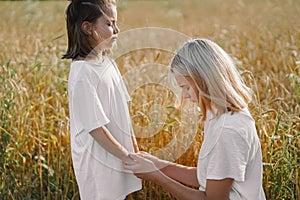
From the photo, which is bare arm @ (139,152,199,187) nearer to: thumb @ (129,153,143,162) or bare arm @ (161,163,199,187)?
bare arm @ (161,163,199,187)

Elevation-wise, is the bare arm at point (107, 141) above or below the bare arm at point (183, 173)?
above

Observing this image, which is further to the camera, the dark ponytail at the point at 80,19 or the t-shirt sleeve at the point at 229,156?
the dark ponytail at the point at 80,19

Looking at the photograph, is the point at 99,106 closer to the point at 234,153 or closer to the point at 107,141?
the point at 107,141

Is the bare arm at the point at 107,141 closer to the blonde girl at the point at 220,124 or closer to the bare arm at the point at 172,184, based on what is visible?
the bare arm at the point at 172,184

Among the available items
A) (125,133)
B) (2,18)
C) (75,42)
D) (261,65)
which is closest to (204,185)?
(125,133)

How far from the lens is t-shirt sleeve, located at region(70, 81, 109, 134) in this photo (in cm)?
227

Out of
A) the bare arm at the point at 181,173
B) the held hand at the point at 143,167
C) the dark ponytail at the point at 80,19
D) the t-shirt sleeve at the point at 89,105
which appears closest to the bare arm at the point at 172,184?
the held hand at the point at 143,167

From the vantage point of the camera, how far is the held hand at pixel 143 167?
2354 mm

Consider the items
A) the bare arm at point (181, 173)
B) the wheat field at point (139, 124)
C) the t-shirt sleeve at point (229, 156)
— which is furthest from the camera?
the wheat field at point (139, 124)

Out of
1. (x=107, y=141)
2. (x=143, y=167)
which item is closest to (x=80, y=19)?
(x=107, y=141)

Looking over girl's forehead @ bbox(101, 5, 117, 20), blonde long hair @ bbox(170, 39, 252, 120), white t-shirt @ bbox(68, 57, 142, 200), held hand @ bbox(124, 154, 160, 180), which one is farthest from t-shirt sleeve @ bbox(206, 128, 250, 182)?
girl's forehead @ bbox(101, 5, 117, 20)

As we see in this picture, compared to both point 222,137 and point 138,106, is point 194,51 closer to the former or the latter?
point 222,137

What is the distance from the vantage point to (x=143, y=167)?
2354 mm

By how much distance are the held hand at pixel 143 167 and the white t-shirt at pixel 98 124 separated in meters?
0.06
